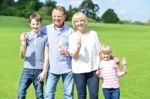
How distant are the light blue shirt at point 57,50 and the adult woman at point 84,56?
25 centimetres

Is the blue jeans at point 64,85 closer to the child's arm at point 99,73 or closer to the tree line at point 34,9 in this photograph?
the child's arm at point 99,73

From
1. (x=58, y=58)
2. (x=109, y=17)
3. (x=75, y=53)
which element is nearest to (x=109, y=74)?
(x=75, y=53)

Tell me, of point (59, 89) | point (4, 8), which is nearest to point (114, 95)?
point (59, 89)

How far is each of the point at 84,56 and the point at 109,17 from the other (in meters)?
99.2

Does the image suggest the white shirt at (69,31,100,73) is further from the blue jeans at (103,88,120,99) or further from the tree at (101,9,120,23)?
the tree at (101,9,120,23)

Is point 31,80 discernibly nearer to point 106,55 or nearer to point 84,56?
point 84,56

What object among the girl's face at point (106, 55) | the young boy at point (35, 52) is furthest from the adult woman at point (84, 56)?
the young boy at point (35, 52)

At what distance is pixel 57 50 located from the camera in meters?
7.75

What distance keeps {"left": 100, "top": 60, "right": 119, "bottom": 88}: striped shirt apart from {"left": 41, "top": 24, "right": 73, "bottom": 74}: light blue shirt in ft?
1.82

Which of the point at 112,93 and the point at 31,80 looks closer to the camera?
the point at 112,93

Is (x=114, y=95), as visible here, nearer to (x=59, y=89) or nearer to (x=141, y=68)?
(x=59, y=89)

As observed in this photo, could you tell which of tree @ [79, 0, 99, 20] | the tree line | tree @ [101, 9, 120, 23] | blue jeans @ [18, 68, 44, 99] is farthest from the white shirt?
tree @ [79, 0, 99, 20]

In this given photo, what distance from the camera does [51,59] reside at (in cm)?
783

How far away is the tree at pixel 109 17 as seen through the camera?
4109 inches
